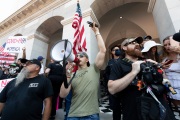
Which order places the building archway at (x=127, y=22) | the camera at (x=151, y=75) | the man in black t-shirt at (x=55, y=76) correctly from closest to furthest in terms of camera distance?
the camera at (x=151, y=75) → the man in black t-shirt at (x=55, y=76) → the building archway at (x=127, y=22)

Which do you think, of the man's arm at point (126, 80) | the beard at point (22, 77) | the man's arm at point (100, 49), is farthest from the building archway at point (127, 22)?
the man's arm at point (126, 80)

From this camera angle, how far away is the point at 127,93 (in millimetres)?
1059

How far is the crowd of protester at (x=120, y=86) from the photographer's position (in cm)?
89

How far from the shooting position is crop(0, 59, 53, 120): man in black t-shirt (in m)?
1.50

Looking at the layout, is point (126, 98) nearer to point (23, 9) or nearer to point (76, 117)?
point (76, 117)

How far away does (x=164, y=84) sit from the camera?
92 centimetres

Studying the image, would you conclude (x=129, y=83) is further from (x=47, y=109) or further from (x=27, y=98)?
(x=27, y=98)

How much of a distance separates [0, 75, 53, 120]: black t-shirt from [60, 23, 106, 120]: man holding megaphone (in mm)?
400

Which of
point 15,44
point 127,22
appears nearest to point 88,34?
point 15,44

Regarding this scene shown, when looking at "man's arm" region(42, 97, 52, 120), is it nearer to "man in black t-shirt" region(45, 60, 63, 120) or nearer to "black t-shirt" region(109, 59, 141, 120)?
"black t-shirt" region(109, 59, 141, 120)

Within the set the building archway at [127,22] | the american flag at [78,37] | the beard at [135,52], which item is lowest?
the beard at [135,52]

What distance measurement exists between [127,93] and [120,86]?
0.45ft

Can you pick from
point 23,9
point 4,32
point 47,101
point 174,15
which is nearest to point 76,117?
point 47,101

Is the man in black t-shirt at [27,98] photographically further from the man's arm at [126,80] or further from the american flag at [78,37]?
the american flag at [78,37]
